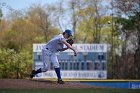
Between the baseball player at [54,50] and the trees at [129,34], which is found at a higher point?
the trees at [129,34]

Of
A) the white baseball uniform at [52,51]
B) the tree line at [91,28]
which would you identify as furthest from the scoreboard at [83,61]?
the white baseball uniform at [52,51]

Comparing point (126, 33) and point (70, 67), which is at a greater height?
point (126, 33)

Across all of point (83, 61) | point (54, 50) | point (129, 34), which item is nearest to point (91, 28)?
point (129, 34)

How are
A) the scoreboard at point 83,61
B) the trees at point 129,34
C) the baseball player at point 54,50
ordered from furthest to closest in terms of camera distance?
the trees at point 129,34 < the scoreboard at point 83,61 < the baseball player at point 54,50

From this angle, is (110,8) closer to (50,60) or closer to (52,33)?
(52,33)

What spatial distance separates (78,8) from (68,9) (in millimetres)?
1542

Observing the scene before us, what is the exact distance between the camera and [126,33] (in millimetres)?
52062

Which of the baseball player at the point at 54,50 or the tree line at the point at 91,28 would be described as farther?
the tree line at the point at 91,28

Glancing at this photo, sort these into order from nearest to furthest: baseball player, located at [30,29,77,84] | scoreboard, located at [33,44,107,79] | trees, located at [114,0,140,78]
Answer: baseball player, located at [30,29,77,84] → scoreboard, located at [33,44,107,79] → trees, located at [114,0,140,78]

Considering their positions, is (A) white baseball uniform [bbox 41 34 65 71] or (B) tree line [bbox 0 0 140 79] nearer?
(A) white baseball uniform [bbox 41 34 65 71]

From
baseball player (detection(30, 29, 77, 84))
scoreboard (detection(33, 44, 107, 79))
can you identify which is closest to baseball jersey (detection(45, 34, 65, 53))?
baseball player (detection(30, 29, 77, 84))

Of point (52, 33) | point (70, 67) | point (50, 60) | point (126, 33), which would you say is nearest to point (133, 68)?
point (126, 33)

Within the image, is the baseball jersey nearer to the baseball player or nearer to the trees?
the baseball player

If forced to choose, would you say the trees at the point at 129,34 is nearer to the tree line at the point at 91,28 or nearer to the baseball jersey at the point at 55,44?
the tree line at the point at 91,28
